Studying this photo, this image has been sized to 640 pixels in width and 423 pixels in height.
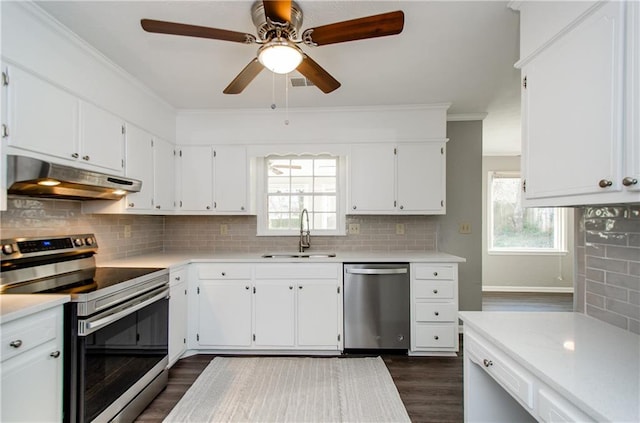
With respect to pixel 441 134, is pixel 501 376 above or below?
below

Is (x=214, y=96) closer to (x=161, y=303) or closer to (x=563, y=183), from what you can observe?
(x=161, y=303)

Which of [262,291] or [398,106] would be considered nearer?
[262,291]

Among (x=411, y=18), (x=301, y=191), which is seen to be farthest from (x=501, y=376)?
(x=301, y=191)

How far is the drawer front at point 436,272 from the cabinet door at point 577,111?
1.45m

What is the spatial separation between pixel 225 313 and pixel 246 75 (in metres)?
2.11

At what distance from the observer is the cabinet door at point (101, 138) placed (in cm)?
206

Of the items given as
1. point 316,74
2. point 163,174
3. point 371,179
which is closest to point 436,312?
point 371,179

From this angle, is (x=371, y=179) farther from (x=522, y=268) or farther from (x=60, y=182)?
(x=522, y=268)

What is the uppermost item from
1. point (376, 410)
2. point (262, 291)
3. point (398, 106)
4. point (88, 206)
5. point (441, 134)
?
point (398, 106)

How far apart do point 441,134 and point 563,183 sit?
6.47ft

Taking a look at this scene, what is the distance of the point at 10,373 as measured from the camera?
4.19 ft

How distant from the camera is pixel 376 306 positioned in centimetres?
285

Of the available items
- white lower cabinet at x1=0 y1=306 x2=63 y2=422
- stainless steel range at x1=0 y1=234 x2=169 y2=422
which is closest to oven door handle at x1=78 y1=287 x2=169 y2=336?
stainless steel range at x1=0 y1=234 x2=169 y2=422

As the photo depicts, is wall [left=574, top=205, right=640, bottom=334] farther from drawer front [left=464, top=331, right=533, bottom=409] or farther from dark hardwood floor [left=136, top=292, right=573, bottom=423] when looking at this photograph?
dark hardwood floor [left=136, top=292, right=573, bottom=423]
